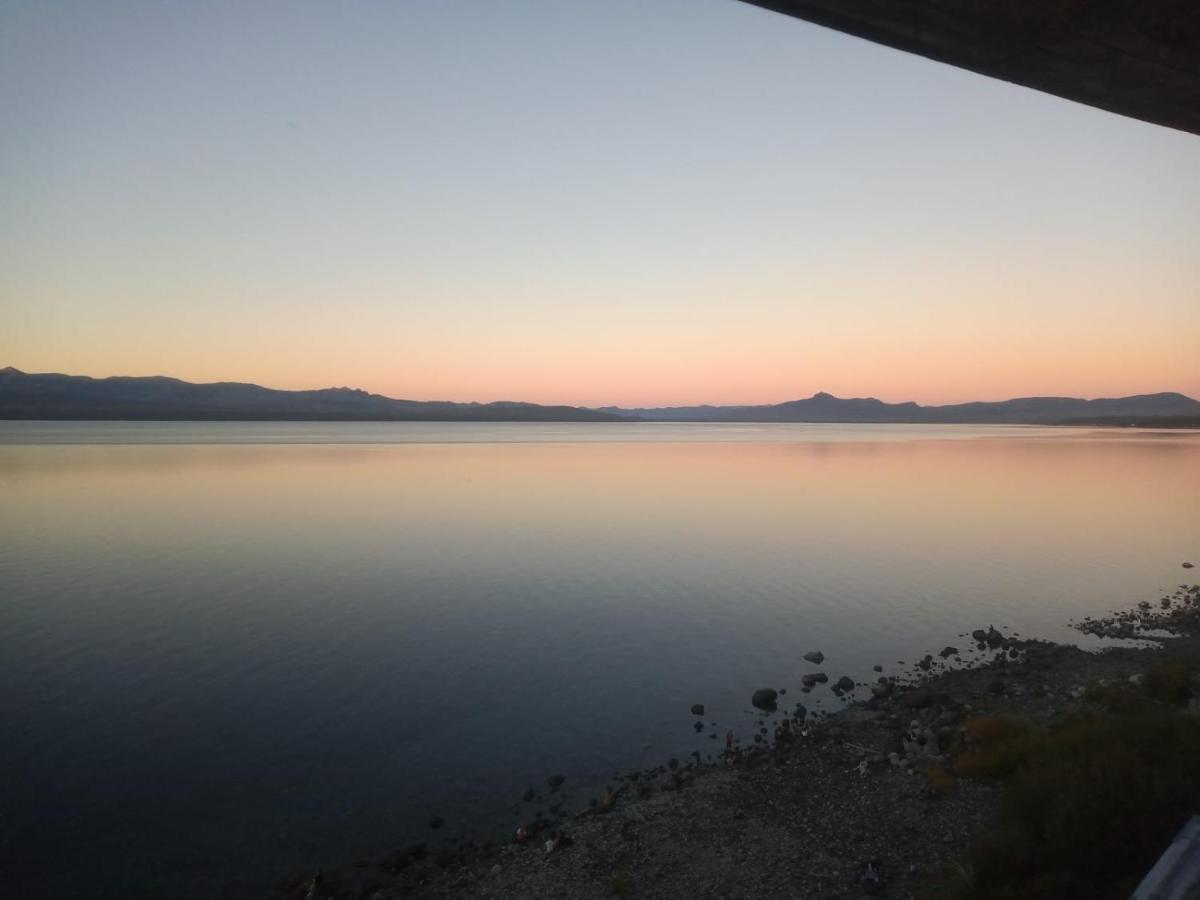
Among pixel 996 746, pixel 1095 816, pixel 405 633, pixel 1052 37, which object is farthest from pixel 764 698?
pixel 1052 37

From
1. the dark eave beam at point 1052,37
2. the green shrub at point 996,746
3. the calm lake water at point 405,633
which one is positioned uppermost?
the dark eave beam at point 1052,37

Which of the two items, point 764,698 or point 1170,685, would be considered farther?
point 764,698

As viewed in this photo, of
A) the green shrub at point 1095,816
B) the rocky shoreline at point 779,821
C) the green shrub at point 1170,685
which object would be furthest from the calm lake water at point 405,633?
the green shrub at point 1095,816

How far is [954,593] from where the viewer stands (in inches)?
683

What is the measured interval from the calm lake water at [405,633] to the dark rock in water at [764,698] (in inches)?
11.4

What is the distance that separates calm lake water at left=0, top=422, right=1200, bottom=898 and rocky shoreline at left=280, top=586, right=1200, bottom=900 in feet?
2.25

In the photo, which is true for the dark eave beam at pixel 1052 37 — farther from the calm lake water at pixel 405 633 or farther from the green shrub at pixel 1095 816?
the calm lake water at pixel 405 633

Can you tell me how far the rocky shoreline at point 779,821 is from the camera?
241 inches

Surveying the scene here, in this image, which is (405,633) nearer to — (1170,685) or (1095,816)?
(1095,816)

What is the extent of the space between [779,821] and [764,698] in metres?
3.81

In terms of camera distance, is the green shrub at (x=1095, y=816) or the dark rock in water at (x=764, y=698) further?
the dark rock in water at (x=764, y=698)

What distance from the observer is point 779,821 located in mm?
6996

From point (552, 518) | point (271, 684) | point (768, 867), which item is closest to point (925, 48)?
point (768, 867)

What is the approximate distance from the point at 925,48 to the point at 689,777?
7885 mm
